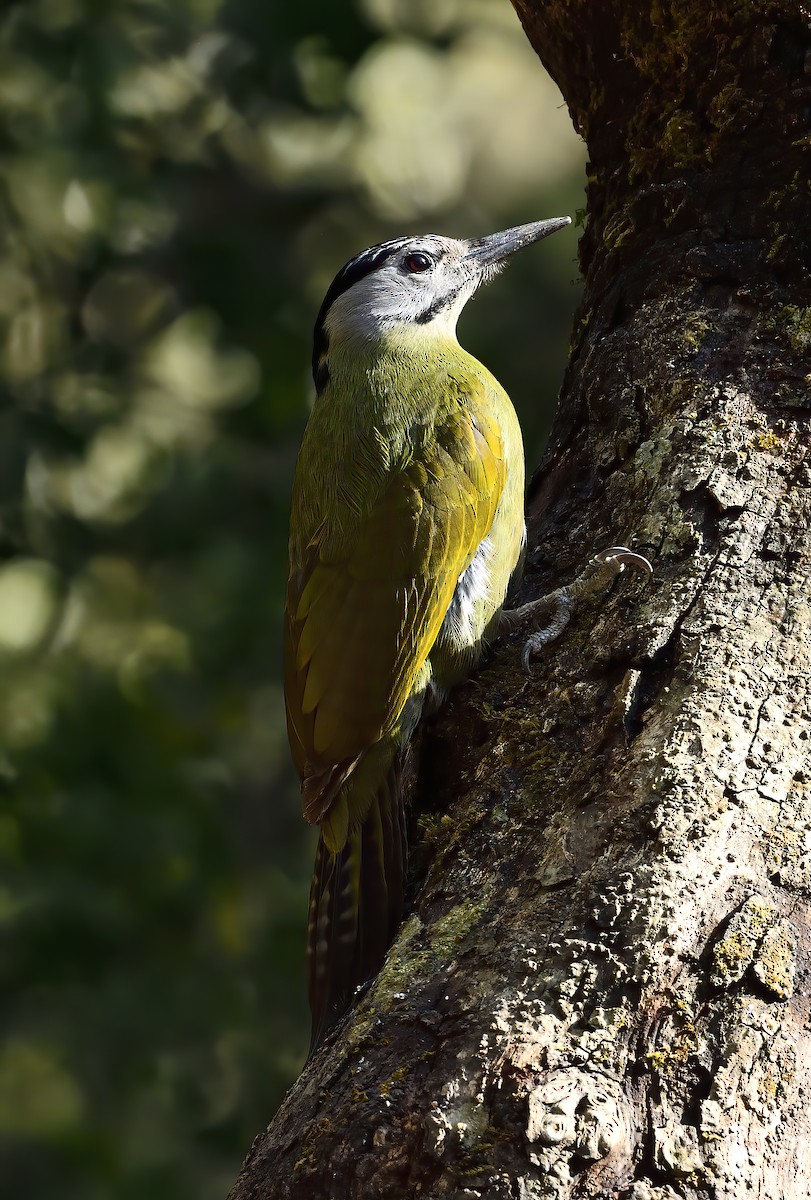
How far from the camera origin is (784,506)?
2201 mm

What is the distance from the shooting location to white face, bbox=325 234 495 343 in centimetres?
357

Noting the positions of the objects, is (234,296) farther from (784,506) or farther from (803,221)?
(784,506)

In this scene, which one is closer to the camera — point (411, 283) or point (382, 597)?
point (382, 597)

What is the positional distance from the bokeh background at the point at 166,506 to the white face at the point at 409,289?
311mm

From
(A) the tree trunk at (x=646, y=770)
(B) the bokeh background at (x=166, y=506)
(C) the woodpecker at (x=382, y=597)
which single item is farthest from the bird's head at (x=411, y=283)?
(A) the tree trunk at (x=646, y=770)

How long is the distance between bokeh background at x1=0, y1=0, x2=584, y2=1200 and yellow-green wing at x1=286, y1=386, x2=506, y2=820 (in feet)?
3.36

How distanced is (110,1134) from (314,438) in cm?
191

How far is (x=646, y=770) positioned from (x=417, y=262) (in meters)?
2.15

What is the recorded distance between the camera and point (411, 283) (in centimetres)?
363

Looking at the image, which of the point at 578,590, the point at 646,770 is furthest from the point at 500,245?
the point at 646,770

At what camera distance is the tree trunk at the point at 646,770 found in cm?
162

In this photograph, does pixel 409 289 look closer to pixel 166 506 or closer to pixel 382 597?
pixel 166 506

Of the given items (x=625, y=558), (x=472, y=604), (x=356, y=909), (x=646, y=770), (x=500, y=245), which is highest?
(x=500, y=245)

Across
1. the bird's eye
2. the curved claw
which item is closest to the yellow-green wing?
the curved claw
